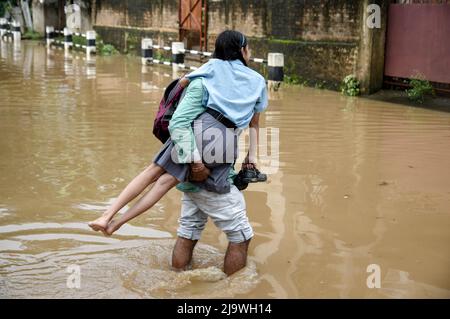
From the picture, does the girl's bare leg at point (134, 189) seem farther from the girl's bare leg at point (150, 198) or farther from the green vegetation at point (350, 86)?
the green vegetation at point (350, 86)

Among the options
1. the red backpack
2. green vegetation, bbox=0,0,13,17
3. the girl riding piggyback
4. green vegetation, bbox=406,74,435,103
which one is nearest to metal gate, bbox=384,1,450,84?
green vegetation, bbox=406,74,435,103

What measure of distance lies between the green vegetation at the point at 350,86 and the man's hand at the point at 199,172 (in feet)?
31.0

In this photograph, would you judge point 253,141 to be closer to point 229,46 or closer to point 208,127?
point 208,127

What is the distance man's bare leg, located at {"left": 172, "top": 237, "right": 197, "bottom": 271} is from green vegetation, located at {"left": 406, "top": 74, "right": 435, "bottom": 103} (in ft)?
27.9

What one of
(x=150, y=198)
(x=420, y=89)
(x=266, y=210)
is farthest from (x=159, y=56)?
(x=150, y=198)

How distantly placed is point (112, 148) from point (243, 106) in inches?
168

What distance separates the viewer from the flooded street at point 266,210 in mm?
4395

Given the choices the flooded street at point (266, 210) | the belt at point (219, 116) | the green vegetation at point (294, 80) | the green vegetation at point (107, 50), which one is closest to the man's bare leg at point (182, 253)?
the flooded street at point (266, 210)

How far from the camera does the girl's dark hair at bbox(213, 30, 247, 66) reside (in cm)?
416

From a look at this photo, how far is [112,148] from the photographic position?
8180 millimetres

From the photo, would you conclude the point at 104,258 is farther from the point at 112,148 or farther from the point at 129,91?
the point at 129,91

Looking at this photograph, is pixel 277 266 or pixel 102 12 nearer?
pixel 277 266

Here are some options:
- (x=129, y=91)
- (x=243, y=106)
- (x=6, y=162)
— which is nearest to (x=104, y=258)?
(x=243, y=106)

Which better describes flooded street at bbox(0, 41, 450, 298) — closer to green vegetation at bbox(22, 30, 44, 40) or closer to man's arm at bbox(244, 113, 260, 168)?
man's arm at bbox(244, 113, 260, 168)
